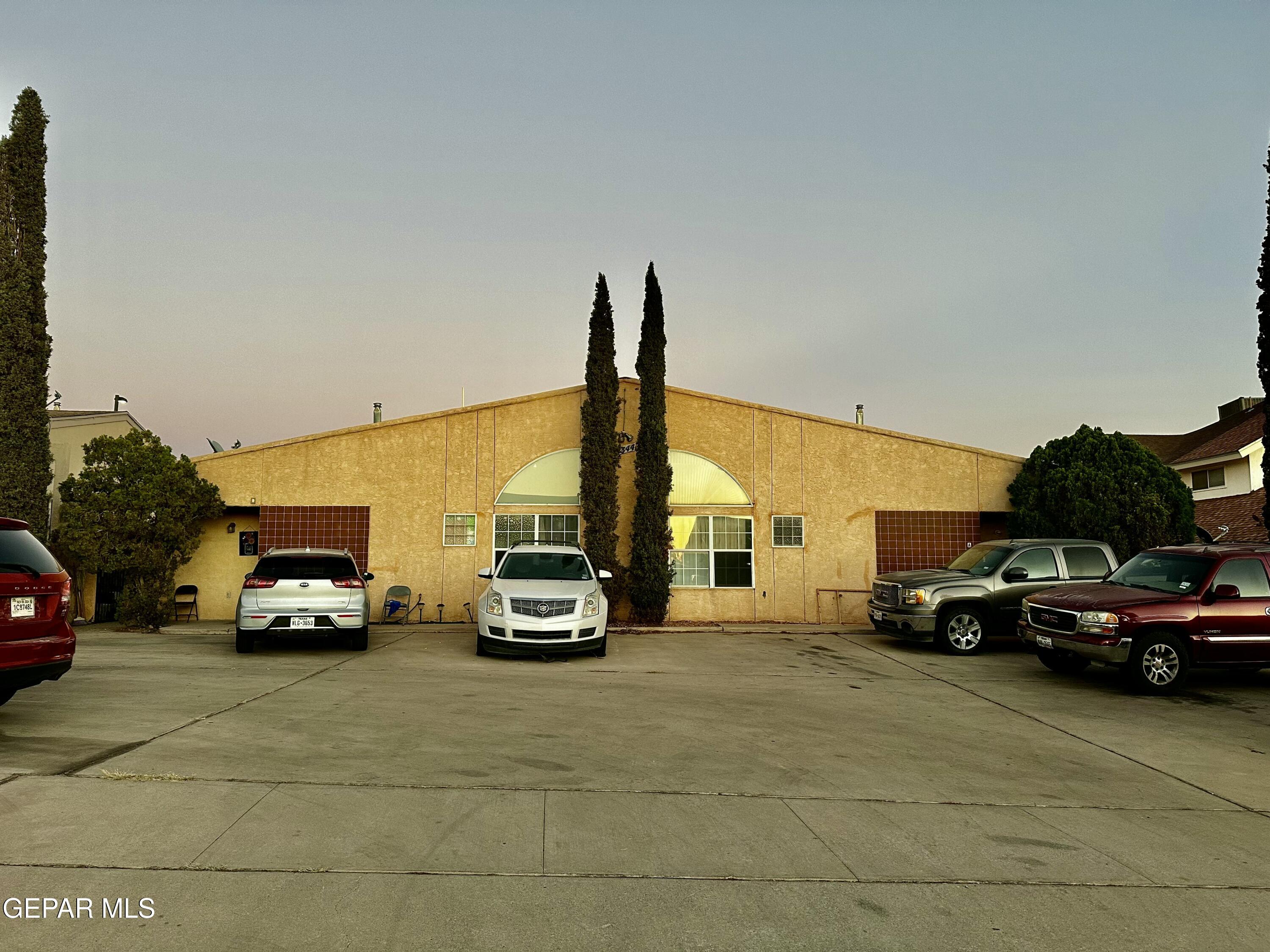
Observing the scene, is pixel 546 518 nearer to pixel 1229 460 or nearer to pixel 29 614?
pixel 29 614

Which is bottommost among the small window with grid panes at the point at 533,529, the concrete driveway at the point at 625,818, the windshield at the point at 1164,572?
the concrete driveway at the point at 625,818

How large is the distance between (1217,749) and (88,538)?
17143mm

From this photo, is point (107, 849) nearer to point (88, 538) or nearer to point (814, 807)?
point (814, 807)

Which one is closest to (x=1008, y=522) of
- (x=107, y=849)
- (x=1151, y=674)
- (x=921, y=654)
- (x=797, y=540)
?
(x=797, y=540)

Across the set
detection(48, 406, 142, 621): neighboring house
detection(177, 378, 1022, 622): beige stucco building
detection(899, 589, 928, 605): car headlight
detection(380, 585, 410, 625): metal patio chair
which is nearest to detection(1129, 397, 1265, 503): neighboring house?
detection(177, 378, 1022, 622): beige stucco building

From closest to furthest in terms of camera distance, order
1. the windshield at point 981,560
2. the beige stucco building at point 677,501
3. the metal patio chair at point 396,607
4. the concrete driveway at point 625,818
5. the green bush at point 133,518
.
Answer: the concrete driveway at point 625,818
the windshield at point 981,560
the green bush at point 133,518
the metal patio chair at point 396,607
the beige stucco building at point 677,501

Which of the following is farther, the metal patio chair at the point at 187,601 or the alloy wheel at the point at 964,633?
the metal patio chair at the point at 187,601

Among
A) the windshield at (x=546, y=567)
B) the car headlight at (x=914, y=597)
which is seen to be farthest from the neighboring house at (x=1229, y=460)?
the windshield at (x=546, y=567)

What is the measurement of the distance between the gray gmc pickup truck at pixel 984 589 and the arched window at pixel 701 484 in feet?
17.1

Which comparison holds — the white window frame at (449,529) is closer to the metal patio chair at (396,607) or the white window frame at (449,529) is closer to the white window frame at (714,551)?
the metal patio chair at (396,607)

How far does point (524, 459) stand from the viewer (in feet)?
61.8

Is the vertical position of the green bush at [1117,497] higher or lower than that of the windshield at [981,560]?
higher

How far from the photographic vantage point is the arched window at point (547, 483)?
61.7 ft

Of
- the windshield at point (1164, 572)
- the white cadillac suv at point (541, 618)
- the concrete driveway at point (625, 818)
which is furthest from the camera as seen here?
the white cadillac suv at point (541, 618)
